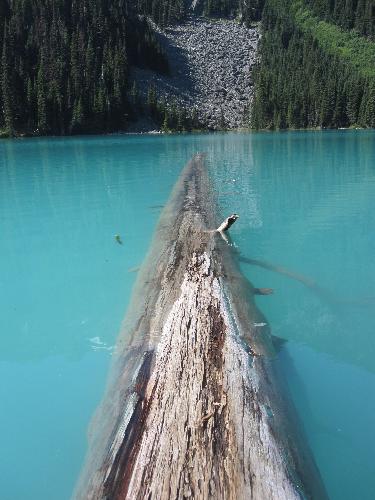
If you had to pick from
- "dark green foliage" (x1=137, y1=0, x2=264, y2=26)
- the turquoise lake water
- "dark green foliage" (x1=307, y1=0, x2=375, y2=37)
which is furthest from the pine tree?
"dark green foliage" (x1=307, y1=0, x2=375, y2=37)

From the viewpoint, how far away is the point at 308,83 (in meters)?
132

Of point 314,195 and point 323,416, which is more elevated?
point 314,195

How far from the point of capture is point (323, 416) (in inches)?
244

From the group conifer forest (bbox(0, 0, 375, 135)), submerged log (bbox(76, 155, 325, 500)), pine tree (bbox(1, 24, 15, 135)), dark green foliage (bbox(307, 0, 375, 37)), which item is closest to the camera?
submerged log (bbox(76, 155, 325, 500))

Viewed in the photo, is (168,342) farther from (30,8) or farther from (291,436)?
(30,8)

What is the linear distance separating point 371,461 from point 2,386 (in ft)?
17.7

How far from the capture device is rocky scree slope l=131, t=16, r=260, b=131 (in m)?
122

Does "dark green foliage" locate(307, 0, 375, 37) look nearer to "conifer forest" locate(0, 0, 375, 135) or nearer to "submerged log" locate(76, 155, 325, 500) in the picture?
"conifer forest" locate(0, 0, 375, 135)

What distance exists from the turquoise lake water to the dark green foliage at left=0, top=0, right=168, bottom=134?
8177 cm

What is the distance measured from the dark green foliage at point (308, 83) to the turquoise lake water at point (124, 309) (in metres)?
102

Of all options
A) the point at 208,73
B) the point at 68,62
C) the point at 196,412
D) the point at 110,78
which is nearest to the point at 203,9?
A: the point at 208,73

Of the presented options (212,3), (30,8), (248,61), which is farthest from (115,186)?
(212,3)

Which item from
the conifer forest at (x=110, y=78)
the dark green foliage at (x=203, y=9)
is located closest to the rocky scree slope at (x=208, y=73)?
the conifer forest at (x=110, y=78)

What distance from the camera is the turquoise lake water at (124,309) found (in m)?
5.69
